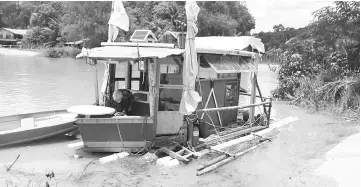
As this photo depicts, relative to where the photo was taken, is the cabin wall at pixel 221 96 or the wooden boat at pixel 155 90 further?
the cabin wall at pixel 221 96

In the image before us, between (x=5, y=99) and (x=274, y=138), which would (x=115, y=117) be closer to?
(x=274, y=138)

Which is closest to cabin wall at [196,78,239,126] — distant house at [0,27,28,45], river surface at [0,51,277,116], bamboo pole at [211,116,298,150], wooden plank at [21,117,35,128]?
bamboo pole at [211,116,298,150]

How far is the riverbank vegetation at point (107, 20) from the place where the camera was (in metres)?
47.5

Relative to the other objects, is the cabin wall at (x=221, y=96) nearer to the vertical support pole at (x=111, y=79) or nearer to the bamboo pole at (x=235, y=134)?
the bamboo pole at (x=235, y=134)

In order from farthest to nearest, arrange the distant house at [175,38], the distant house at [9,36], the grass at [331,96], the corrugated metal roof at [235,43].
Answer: the distant house at [9,36]
the grass at [331,96]
the corrugated metal roof at [235,43]
the distant house at [175,38]

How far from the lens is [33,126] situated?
972cm

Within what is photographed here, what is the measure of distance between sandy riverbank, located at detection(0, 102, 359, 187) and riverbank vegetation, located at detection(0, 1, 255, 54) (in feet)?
108

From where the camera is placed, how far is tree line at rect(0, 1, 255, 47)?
47.5 meters

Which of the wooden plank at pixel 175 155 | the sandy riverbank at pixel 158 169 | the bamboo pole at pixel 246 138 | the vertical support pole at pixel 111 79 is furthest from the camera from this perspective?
the vertical support pole at pixel 111 79

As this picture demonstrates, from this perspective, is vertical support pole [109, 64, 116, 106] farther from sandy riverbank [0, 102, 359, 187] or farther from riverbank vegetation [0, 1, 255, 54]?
riverbank vegetation [0, 1, 255, 54]

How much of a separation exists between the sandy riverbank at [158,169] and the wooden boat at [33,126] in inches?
10.0

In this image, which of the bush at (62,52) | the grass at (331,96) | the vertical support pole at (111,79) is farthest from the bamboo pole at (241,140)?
the bush at (62,52)

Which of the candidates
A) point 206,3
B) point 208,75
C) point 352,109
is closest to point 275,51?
point 352,109

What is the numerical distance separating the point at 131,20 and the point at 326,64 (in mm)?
32196
